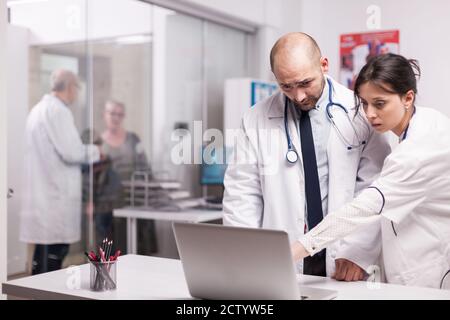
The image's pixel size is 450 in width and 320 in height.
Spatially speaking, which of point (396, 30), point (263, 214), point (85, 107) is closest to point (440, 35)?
point (396, 30)

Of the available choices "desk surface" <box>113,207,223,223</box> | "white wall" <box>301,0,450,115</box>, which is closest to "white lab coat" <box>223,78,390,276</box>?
"desk surface" <box>113,207,223,223</box>

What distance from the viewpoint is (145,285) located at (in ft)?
5.50

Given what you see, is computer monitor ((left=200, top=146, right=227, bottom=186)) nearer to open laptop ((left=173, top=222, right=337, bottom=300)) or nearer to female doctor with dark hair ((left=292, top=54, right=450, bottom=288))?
female doctor with dark hair ((left=292, top=54, right=450, bottom=288))

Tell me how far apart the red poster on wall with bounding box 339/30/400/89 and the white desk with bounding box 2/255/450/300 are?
3.34 meters

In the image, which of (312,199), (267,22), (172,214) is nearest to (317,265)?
(312,199)

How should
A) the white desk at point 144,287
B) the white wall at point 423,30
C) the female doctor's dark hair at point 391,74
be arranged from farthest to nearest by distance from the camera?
1. the white wall at point 423,30
2. the female doctor's dark hair at point 391,74
3. the white desk at point 144,287

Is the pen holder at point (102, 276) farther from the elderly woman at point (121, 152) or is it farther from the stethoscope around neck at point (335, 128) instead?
the elderly woman at point (121, 152)

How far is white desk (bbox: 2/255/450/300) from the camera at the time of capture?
1.54m

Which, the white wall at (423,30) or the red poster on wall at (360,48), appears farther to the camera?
the red poster on wall at (360,48)

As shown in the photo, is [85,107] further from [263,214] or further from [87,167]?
[263,214]

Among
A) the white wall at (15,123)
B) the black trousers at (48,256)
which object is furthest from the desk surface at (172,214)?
the white wall at (15,123)

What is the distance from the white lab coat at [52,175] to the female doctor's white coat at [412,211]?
2.59 meters

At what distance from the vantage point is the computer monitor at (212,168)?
4.66 metres

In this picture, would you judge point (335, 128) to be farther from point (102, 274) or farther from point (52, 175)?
point (52, 175)
